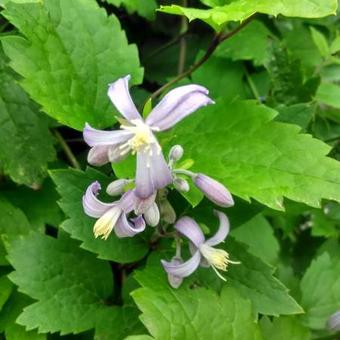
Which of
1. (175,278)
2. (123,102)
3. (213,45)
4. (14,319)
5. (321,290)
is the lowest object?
(321,290)

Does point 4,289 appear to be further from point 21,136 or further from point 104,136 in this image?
point 104,136

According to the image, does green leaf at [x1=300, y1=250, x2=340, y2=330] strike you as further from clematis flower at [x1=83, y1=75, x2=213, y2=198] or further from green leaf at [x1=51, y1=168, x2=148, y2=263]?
clematis flower at [x1=83, y1=75, x2=213, y2=198]

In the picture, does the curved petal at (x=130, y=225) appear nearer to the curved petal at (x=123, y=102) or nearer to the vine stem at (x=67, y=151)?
the curved petal at (x=123, y=102)

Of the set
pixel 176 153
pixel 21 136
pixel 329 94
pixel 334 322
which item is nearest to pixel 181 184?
pixel 176 153

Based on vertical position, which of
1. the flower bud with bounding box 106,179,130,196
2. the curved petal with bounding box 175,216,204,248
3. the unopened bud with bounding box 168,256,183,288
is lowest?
the unopened bud with bounding box 168,256,183,288

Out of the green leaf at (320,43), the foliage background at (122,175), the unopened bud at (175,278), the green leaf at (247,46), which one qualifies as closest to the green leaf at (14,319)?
the foliage background at (122,175)

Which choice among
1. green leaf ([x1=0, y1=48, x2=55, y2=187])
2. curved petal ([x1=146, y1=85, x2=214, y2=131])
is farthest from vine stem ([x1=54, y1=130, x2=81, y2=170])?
curved petal ([x1=146, y1=85, x2=214, y2=131])
